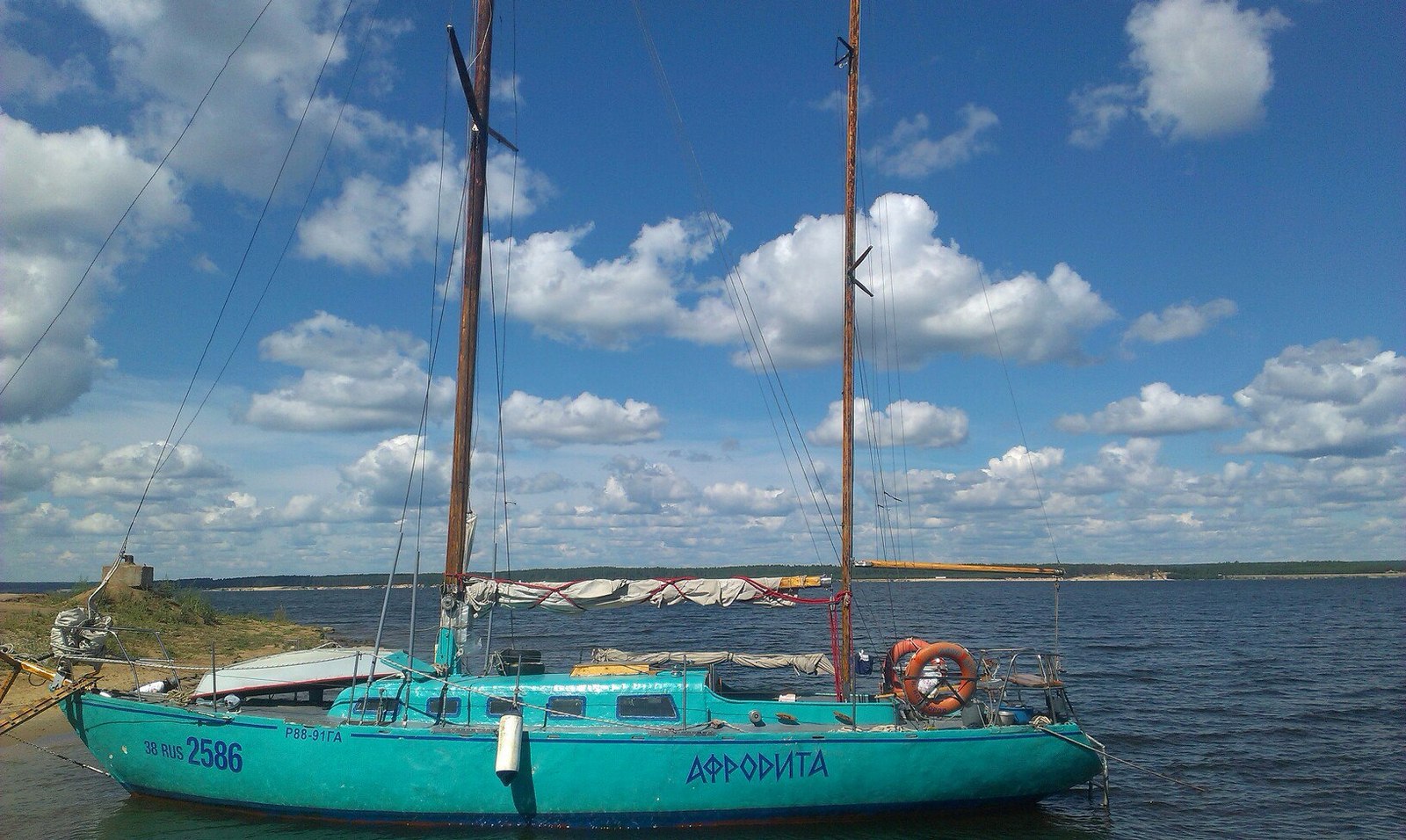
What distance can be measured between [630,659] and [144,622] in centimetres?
3617

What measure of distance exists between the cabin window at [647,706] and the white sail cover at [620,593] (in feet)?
6.73

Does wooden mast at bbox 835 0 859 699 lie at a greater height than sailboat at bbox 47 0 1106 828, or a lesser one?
greater

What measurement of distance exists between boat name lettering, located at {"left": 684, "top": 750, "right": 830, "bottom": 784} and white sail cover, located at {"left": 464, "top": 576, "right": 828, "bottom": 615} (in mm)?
3302

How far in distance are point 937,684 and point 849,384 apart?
693 cm

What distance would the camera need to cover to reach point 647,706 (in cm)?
1694

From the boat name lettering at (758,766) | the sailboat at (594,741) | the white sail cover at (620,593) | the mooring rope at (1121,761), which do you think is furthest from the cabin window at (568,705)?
the mooring rope at (1121,761)

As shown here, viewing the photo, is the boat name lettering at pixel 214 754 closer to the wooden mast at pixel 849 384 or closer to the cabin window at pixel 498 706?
the cabin window at pixel 498 706

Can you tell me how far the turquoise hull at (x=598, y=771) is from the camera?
52.5ft

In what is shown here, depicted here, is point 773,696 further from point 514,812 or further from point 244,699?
point 244,699

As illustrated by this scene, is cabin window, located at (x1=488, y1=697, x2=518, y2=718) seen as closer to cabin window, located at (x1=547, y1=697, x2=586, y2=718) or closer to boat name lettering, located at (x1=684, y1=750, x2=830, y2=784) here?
cabin window, located at (x1=547, y1=697, x2=586, y2=718)

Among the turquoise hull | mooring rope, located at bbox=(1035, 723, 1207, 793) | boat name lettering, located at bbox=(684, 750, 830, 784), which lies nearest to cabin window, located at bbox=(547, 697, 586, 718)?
the turquoise hull

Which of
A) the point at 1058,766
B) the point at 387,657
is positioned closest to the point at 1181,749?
the point at 1058,766

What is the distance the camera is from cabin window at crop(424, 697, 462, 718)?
17.0 m

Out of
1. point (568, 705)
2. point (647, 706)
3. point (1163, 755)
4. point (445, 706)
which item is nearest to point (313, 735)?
point (445, 706)
